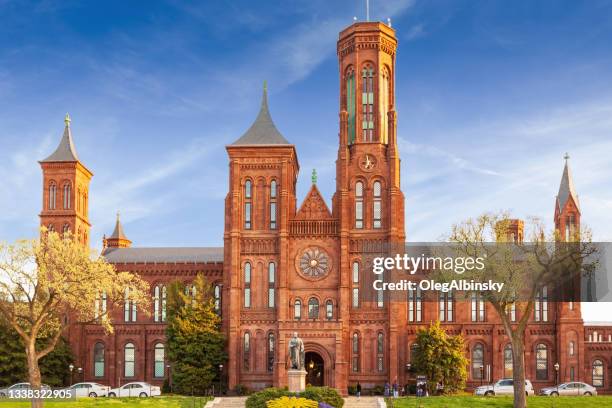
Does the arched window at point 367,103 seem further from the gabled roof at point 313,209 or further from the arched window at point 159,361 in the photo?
the arched window at point 159,361

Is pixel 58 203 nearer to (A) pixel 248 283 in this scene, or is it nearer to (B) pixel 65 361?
(B) pixel 65 361

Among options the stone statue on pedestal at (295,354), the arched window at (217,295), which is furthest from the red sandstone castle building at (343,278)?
the stone statue on pedestal at (295,354)

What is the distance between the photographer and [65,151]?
98938 mm

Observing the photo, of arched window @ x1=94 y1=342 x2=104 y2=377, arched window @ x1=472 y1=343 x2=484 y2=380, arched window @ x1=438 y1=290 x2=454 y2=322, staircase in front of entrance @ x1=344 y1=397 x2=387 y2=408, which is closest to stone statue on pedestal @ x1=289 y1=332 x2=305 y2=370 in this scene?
staircase in front of entrance @ x1=344 y1=397 x2=387 y2=408

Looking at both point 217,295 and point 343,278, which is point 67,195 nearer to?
point 217,295

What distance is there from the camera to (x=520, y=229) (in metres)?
103

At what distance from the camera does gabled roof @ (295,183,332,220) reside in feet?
279

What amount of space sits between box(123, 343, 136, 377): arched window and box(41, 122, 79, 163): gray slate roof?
19946 mm

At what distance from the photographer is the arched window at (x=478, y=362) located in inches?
3573

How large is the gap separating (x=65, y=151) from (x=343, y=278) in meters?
34.4

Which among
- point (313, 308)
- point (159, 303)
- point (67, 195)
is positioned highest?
point (67, 195)

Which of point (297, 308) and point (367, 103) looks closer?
point (297, 308)

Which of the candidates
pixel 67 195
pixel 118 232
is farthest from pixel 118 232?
pixel 67 195

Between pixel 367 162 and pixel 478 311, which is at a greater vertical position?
pixel 367 162
